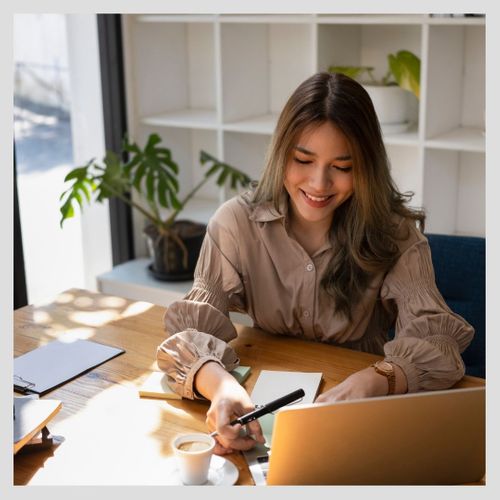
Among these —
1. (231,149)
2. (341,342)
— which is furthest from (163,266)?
(341,342)

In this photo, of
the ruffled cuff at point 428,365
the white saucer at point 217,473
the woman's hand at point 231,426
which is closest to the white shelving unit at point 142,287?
the ruffled cuff at point 428,365

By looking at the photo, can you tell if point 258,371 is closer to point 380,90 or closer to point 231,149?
→ point 380,90

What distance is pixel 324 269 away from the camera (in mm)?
1841

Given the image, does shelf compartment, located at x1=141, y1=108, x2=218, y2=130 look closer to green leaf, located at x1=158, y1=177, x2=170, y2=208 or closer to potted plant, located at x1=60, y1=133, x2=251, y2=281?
potted plant, located at x1=60, y1=133, x2=251, y2=281

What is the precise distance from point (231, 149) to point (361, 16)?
0.82 metres

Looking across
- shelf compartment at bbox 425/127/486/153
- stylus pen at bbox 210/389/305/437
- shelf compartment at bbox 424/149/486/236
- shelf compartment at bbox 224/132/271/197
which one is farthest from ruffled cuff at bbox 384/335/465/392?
shelf compartment at bbox 224/132/271/197

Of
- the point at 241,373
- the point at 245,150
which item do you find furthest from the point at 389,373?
the point at 245,150

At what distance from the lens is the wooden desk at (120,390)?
132 cm

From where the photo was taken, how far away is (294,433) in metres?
1.15

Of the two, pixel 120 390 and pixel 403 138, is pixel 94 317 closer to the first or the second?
pixel 120 390

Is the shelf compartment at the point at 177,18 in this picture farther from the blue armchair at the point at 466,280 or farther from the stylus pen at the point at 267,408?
the stylus pen at the point at 267,408

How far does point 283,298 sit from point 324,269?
0.41 ft

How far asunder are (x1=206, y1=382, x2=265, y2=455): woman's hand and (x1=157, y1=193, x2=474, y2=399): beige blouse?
190 mm

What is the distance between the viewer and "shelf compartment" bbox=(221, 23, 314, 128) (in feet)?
10.4
